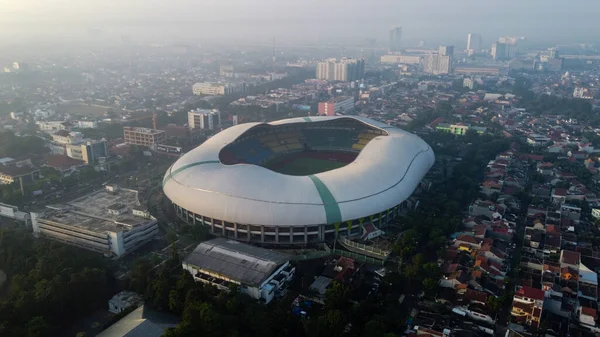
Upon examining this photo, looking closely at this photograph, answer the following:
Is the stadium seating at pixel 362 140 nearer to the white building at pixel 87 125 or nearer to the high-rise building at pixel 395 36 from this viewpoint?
the white building at pixel 87 125

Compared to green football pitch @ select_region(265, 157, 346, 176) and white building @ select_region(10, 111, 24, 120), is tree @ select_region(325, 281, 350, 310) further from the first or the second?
white building @ select_region(10, 111, 24, 120)

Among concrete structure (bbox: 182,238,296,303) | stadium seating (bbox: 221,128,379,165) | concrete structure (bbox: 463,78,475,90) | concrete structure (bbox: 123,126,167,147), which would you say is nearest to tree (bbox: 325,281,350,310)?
concrete structure (bbox: 182,238,296,303)

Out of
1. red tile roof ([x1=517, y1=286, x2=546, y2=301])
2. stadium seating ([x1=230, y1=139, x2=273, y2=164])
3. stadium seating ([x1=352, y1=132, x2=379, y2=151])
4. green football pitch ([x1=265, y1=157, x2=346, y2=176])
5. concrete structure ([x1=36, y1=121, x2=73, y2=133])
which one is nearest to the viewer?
red tile roof ([x1=517, y1=286, x2=546, y2=301])

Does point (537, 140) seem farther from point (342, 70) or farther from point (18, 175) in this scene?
point (342, 70)

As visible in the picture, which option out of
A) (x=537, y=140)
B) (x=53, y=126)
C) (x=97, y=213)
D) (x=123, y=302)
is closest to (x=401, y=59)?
(x=537, y=140)

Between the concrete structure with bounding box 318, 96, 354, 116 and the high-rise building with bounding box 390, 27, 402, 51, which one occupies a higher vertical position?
the high-rise building with bounding box 390, 27, 402, 51

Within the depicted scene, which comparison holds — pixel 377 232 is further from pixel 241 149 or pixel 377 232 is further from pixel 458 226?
pixel 241 149

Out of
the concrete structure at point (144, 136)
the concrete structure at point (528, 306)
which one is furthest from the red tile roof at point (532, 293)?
the concrete structure at point (144, 136)
